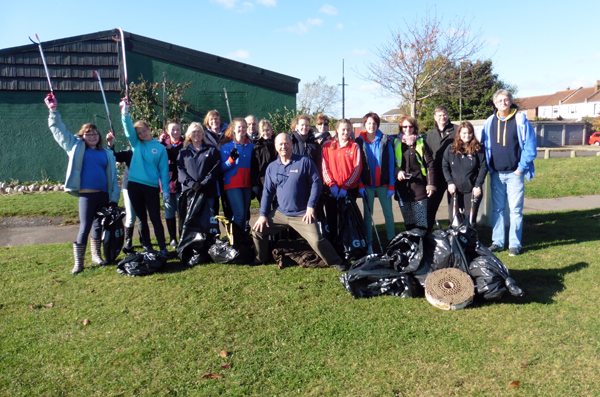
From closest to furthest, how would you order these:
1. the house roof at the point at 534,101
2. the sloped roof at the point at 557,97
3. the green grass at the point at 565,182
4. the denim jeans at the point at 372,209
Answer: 1. the denim jeans at the point at 372,209
2. the green grass at the point at 565,182
3. the sloped roof at the point at 557,97
4. the house roof at the point at 534,101

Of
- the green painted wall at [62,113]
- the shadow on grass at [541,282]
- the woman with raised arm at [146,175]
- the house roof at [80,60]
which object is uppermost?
the house roof at [80,60]

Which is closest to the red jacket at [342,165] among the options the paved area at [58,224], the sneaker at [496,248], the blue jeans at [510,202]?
the blue jeans at [510,202]

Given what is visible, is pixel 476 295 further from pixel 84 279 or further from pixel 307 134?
pixel 84 279

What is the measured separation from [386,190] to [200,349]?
134 inches

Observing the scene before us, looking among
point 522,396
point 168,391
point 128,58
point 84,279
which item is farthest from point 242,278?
point 128,58

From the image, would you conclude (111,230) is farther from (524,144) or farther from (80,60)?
(80,60)

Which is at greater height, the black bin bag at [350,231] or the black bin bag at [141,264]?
the black bin bag at [350,231]

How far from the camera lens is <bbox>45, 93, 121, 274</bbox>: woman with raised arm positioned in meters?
5.33

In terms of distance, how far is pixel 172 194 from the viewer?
6.52 m

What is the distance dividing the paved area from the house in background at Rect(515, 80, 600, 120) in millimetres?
66241

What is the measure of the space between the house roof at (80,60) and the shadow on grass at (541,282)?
1064cm

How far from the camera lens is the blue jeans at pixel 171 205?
21.1 feet

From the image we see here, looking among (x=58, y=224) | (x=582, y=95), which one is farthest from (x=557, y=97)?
(x=58, y=224)

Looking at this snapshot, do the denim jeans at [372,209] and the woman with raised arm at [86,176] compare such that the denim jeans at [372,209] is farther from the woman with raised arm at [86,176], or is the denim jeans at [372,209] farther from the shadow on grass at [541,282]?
the woman with raised arm at [86,176]
